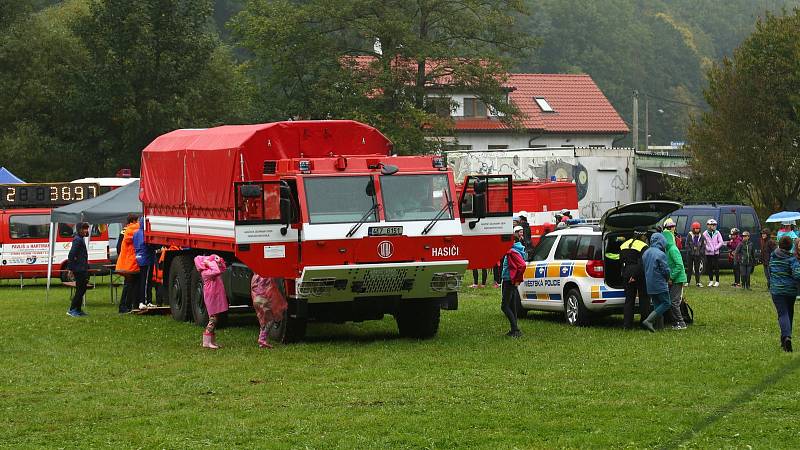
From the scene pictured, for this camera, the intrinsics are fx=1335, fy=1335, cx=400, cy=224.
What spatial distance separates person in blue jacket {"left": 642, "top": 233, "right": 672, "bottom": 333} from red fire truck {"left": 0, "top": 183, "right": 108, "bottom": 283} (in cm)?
2298

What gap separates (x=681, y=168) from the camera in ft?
185

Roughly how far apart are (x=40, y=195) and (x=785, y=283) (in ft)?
91.5

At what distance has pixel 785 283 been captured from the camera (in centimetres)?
1764

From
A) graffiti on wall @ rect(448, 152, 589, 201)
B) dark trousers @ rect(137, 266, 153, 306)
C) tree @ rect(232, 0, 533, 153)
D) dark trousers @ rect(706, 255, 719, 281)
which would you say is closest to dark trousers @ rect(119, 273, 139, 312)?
dark trousers @ rect(137, 266, 153, 306)

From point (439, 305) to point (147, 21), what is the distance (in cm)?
3377

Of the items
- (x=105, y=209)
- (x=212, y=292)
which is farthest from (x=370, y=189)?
(x=105, y=209)

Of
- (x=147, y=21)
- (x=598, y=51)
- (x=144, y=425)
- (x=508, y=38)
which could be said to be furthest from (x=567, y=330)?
(x=598, y=51)

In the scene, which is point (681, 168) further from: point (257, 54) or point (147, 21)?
point (147, 21)

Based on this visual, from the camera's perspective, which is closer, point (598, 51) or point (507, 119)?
point (507, 119)

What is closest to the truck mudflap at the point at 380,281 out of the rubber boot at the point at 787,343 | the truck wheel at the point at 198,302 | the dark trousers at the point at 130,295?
the truck wheel at the point at 198,302

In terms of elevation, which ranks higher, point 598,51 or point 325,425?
point 598,51

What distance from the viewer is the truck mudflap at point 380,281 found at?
19422mm

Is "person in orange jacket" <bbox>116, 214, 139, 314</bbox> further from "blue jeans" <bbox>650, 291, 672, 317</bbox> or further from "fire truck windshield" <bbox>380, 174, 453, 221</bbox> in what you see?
"blue jeans" <bbox>650, 291, 672, 317</bbox>

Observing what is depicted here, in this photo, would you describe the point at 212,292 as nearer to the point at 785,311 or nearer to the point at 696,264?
the point at 785,311
